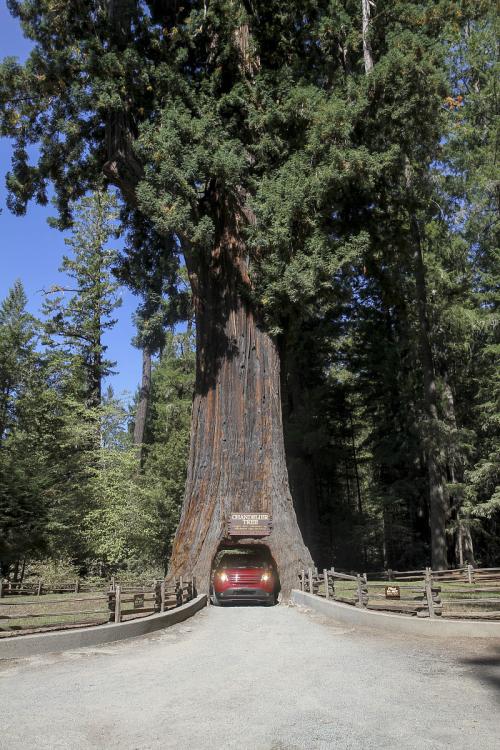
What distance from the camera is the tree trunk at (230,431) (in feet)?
47.8

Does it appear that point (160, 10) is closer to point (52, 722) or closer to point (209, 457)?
point (209, 457)

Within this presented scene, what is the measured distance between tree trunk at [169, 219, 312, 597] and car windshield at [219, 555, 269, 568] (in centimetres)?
41

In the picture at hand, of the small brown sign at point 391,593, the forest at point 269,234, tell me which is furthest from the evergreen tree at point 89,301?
the small brown sign at point 391,593

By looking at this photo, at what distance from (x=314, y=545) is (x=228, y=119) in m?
18.4

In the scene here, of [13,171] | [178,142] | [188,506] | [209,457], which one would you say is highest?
[13,171]

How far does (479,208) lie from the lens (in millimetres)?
21172

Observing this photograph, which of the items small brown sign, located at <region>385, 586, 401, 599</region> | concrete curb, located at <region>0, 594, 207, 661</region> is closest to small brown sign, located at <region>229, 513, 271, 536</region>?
small brown sign, located at <region>385, 586, 401, 599</region>

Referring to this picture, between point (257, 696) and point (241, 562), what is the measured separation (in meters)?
9.07

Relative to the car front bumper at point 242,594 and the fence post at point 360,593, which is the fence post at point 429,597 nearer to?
the fence post at point 360,593

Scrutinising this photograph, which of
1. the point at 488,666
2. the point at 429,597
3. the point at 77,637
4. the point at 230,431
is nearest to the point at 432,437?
the point at 230,431

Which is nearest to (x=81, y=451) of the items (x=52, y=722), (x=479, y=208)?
(x=479, y=208)

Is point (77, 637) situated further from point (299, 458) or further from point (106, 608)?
point (299, 458)

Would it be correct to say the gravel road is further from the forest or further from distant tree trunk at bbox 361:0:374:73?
distant tree trunk at bbox 361:0:374:73

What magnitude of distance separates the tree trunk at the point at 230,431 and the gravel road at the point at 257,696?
5944 millimetres
